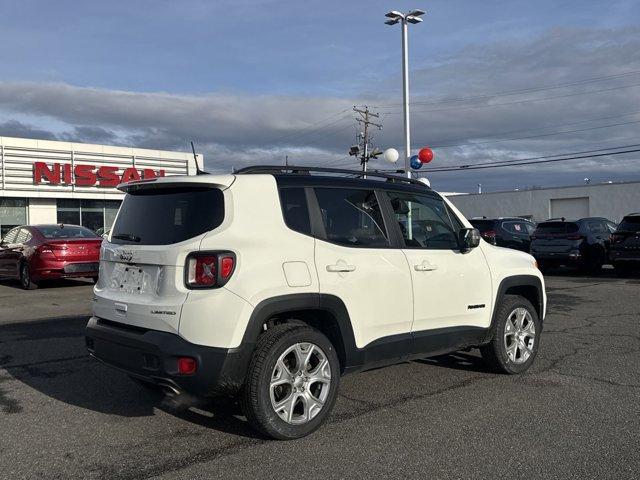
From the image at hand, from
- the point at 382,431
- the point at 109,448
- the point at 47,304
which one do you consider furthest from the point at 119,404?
the point at 47,304

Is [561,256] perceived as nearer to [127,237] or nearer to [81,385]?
[81,385]

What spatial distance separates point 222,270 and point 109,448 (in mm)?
1440

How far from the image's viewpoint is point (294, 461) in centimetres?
399

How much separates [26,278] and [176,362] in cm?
1133

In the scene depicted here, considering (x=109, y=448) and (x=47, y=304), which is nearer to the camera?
(x=109, y=448)

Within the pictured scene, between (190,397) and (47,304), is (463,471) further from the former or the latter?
(47,304)

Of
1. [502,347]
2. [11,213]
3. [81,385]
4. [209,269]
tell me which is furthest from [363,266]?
[11,213]

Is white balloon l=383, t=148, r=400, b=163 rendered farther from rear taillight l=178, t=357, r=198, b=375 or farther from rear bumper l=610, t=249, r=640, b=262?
rear taillight l=178, t=357, r=198, b=375

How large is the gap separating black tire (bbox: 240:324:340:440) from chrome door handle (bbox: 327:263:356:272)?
1.52 ft

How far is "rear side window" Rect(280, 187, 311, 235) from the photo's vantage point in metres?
4.55

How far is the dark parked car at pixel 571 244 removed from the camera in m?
17.2

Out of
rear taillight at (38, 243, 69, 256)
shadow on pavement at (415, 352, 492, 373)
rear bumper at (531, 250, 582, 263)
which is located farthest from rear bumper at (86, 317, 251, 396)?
rear bumper at (531, 250, 582, 263)

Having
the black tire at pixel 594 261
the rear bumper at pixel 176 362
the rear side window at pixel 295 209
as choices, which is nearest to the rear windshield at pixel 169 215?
the rear side window at pixel 295 209

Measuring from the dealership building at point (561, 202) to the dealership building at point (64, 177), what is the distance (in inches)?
1270
